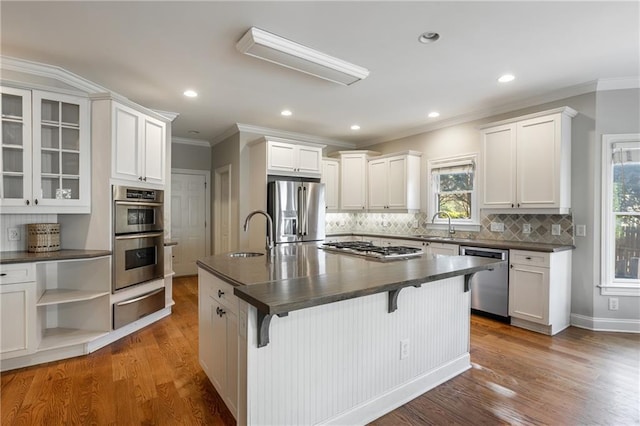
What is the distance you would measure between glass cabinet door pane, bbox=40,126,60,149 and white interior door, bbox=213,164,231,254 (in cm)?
258

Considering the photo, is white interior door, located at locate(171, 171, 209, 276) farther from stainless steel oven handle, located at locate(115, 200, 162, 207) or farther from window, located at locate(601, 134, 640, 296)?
window, located at locate(601, 134, 640, 296)

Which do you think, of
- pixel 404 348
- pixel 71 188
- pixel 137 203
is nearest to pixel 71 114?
pixel 71 188

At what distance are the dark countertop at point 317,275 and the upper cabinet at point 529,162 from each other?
5.83 ft

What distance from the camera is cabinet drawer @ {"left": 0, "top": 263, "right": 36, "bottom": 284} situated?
2402mm

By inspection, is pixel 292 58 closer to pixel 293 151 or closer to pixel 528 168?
pixel 293 151

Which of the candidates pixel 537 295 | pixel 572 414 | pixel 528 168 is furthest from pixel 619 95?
pixel 572 414

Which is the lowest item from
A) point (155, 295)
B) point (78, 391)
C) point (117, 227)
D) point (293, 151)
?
point (78, 391)

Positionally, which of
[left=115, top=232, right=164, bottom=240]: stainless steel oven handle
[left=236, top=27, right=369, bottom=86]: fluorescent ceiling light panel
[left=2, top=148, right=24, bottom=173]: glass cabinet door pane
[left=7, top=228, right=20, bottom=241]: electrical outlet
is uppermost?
[left=236, top=27, right=369, bottom=86]: fluorescent ceiling light panel

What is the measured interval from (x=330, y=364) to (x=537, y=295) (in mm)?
2686

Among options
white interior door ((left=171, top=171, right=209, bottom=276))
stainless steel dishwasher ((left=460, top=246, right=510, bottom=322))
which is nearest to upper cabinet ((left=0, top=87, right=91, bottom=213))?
white interior door ((left=171, top=171, right=209, bottom=276))

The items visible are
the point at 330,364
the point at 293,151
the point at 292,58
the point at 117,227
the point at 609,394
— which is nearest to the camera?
the point at 330,364

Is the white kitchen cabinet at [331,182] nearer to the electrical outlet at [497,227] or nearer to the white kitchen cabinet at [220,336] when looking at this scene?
the electrical outlet at [497,227]

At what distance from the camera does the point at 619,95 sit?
3.29 metres

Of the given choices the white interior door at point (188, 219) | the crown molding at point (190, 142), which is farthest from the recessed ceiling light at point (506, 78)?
the white interior door at point (188, 219)
